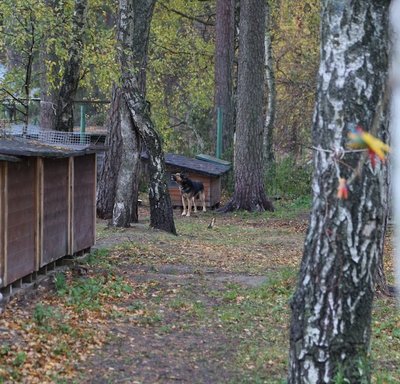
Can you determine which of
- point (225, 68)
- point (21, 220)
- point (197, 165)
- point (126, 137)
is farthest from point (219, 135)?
point (21, 220)

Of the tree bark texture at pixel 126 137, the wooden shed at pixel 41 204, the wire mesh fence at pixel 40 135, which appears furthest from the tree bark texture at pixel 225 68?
the wooden shed at pixel 41 204

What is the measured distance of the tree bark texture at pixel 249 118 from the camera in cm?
2469

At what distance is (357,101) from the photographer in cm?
608

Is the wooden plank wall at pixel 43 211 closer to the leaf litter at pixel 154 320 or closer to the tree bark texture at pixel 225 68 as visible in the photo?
the leaf litter at pixel 154 320

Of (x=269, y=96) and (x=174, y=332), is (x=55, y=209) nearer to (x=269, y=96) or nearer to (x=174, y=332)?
(x=174, y=332)

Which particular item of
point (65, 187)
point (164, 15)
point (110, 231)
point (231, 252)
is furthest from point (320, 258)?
point (164, 15)

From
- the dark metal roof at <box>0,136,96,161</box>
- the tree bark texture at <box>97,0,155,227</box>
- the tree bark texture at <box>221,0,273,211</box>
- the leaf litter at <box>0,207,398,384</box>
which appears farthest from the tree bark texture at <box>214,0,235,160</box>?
the dark metal roof at <box>0,136,96,161</box>

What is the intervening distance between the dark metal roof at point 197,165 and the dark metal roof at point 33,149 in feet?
43.8

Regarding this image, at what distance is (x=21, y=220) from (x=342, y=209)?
4.94 meters

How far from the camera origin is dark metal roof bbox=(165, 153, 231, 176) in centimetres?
2577

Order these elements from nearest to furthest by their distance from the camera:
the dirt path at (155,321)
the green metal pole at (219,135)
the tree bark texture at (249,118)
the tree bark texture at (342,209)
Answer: the tree bark texture at (342,209) < the dirt path at (155,321) < the tree bark texture at (249,118) < the green metal pole at (219,135)

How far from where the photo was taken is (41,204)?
10836mm

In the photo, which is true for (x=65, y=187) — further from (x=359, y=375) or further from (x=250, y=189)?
(x=250, y=189)

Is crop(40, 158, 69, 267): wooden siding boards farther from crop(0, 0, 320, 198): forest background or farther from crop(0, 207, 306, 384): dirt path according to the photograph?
crop(0, 0, 320, 198): forest background
